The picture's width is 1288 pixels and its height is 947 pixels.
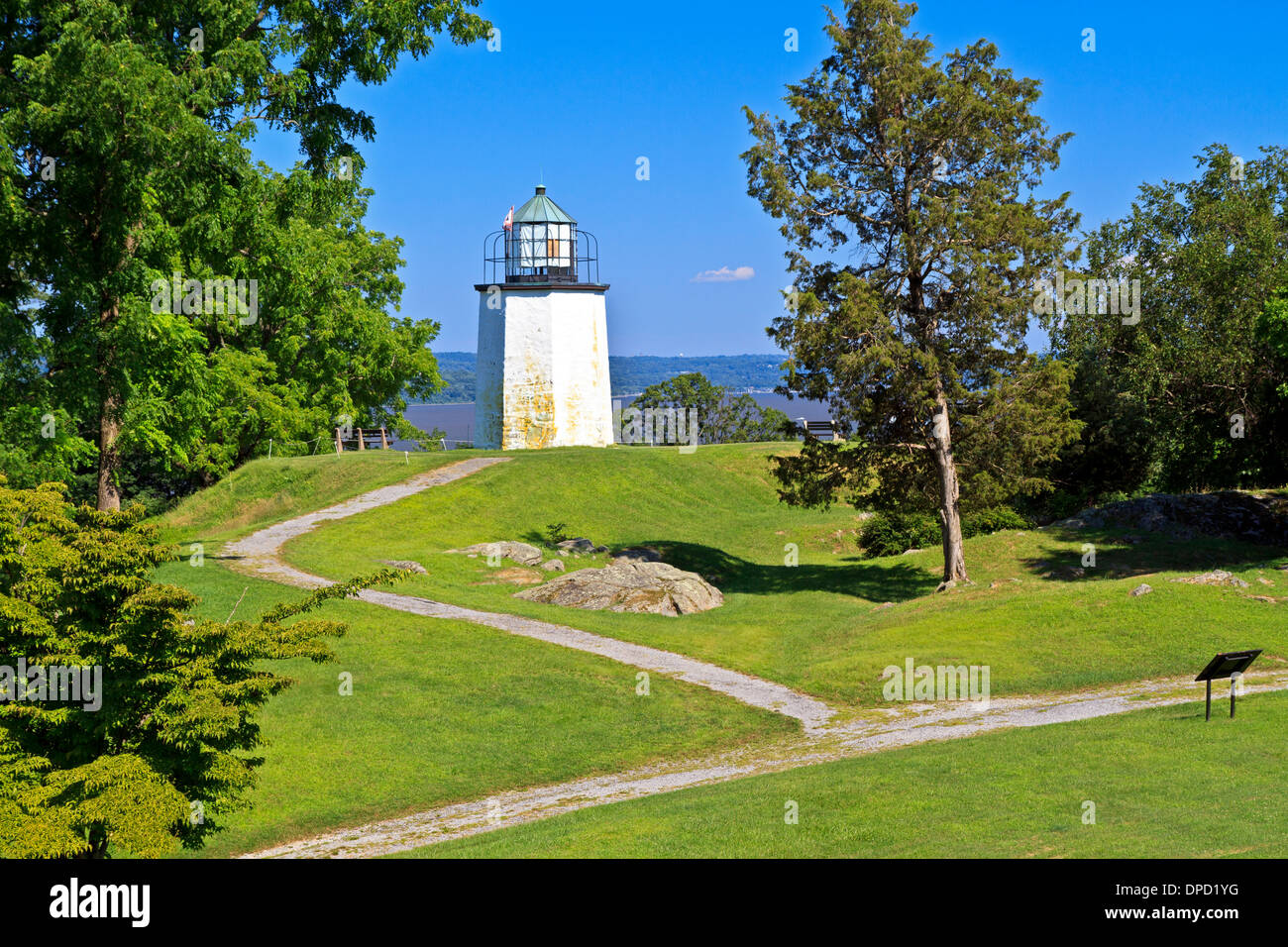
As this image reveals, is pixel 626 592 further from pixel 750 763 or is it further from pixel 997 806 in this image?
pixel 997 806

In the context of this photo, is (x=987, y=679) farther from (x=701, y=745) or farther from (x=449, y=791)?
(x=449, y=791)

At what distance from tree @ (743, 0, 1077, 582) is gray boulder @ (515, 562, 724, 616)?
24.5ft

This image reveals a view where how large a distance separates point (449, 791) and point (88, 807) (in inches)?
337

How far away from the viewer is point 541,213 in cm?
5522

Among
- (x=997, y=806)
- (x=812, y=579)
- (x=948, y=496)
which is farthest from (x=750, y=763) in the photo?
(x=812, y=579)

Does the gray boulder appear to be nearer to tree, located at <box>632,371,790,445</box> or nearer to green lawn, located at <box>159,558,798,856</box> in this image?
green lawn, located at <box>159,558,798,856</box>

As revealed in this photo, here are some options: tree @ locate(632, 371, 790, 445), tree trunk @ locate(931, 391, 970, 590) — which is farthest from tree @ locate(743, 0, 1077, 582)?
tree @ locate(632, 371, 790, 445)

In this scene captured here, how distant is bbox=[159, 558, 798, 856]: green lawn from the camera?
1873 cm

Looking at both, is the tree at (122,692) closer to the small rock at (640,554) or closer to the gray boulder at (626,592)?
the gray boulder at (626,592)

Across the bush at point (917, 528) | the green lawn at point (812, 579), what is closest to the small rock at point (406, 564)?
the green lawn at point (812, 579)

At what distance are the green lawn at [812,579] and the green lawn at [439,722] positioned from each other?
3594 mm
